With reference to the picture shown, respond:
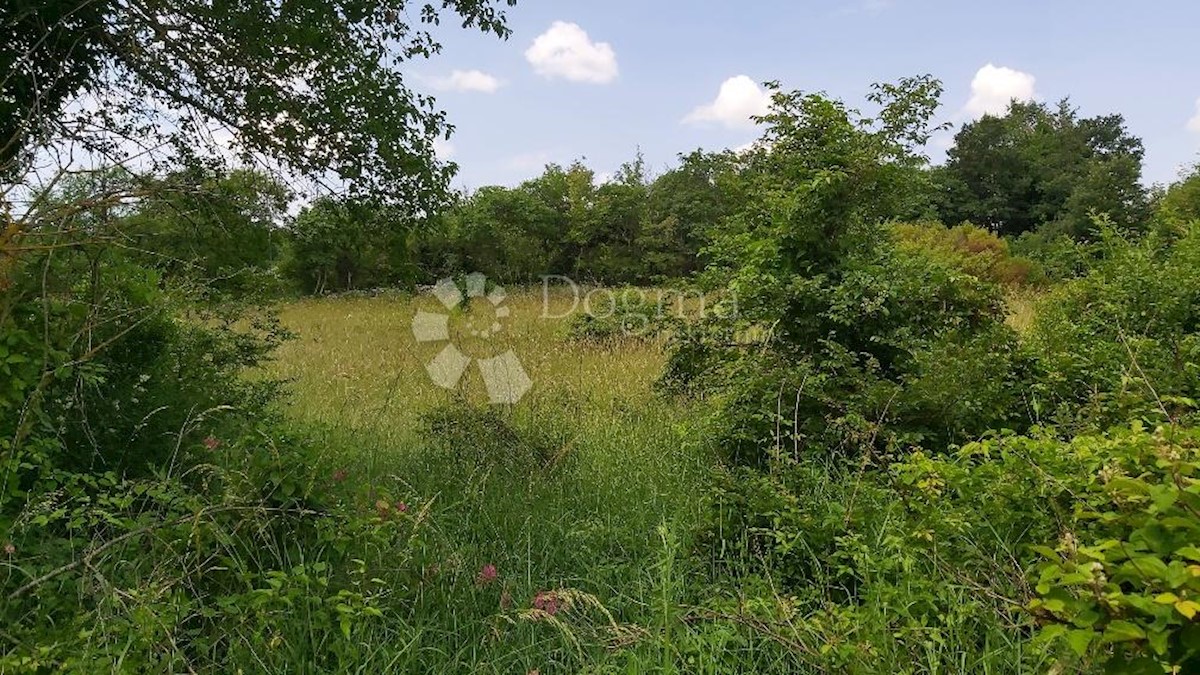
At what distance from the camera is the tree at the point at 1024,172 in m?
30.4

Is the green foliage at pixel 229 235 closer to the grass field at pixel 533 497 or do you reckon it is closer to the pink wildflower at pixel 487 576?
the grass field at pixel 533 497

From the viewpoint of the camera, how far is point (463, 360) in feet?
21.8

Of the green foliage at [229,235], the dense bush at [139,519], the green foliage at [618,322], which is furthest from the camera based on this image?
the green foliage at [618,322]

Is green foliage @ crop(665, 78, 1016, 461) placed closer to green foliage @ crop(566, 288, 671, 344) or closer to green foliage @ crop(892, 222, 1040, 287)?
green foliage @ crop(566, 288, 671, 344)

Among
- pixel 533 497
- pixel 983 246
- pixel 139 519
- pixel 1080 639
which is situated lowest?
pixel 533 497

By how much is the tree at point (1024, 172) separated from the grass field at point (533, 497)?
101 feet

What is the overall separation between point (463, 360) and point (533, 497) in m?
3.52

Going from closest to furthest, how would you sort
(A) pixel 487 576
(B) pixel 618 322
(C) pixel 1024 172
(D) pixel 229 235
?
1. (A) pixel 487 576
2. (D) pixel 229 235
3. (B) pixel 618 322
4. (C) pixel 1024 172

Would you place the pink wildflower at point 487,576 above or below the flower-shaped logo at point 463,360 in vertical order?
below

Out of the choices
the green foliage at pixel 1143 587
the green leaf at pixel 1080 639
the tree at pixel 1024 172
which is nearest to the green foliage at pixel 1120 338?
the green foliage at pixel 1143 587

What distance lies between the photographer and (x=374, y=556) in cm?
247

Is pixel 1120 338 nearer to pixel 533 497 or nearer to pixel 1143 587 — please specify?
pixel 1143 587

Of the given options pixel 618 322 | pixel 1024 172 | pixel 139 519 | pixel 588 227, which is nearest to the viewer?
pixel 139 519

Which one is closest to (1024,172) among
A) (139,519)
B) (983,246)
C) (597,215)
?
(983,246)
